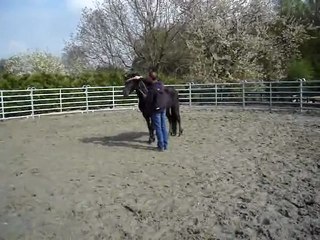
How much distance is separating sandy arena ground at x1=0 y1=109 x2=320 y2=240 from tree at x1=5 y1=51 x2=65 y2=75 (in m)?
31.2

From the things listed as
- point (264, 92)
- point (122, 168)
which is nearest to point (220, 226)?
point (122, 168)

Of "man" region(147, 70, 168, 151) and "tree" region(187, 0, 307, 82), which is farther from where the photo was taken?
"tree" region(187, 0, 307, 82)

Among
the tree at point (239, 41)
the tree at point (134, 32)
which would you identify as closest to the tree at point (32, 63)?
the tree at point (134, 32)

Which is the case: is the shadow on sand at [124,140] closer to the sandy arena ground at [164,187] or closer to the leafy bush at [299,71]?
the sandy arena ground at [164,187]

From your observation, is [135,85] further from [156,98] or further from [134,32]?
[134,32]

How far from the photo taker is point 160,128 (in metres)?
8.55

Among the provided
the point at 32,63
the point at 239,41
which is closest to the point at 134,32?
the point at 239,41

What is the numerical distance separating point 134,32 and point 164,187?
23.1m

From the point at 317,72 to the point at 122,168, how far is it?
2173 cm

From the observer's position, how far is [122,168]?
279 inches

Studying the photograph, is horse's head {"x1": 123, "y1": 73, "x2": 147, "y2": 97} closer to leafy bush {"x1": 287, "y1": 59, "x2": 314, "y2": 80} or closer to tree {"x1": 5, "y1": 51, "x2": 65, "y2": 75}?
leafy bush {"x1": 287, "y1": 59, "x2": 314, "y2": 80}

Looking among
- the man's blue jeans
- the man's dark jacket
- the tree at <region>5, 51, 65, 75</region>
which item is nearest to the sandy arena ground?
the man's blue jeans

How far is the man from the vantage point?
8602mm

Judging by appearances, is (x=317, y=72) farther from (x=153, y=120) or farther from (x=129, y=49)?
(x=153, y=120)
